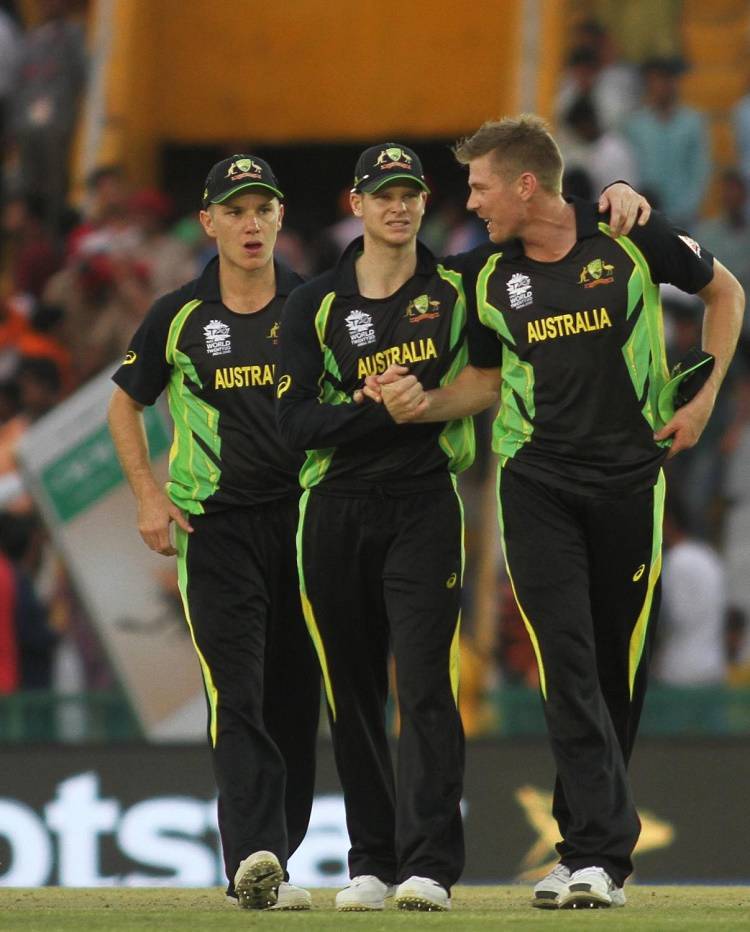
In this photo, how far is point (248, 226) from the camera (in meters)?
7.23

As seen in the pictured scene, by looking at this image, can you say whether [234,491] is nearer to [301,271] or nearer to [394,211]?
[394,211]

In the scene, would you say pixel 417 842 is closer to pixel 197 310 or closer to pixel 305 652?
pixel 305 652

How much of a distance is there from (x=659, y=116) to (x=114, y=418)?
706cm

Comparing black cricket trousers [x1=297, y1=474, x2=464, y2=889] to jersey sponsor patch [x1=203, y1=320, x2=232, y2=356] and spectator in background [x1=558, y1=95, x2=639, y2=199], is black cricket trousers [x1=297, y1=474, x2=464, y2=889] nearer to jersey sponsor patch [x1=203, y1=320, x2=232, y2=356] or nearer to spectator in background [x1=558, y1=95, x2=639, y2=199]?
jersey sponsor patch [x1=203, y1=320, x2=232, y2=356]

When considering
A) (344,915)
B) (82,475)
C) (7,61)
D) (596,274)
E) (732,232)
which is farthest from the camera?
(7,61)

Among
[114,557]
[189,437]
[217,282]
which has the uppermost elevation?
[217,282]

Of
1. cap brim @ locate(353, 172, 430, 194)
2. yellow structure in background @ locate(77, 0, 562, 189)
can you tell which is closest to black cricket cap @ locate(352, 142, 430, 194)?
cap brim @ locate(353, 172, 430, 194)

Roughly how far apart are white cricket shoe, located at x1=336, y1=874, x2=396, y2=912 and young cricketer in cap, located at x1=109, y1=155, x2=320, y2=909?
28 centimetres

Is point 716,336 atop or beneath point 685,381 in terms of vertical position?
atop

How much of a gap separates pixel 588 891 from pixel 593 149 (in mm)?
7675

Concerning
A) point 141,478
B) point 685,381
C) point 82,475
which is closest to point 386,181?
point 685,381

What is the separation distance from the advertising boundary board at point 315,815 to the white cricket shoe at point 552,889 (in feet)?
8.47

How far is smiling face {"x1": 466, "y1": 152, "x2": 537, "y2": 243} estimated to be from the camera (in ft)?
22.2

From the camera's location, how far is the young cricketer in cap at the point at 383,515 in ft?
22.2
